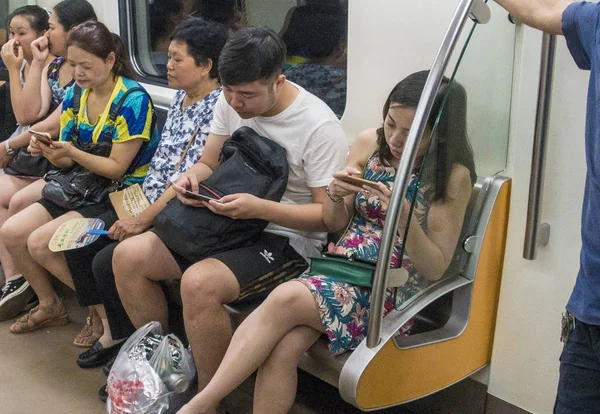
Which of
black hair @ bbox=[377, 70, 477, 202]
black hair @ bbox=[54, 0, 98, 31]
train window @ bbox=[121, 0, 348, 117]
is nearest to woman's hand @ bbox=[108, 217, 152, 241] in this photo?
train window @ bbox=[121, 0, 348, 117]

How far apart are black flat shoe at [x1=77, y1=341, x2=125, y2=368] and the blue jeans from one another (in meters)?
2.12

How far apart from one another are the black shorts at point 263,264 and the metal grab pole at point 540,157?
83 centimetres

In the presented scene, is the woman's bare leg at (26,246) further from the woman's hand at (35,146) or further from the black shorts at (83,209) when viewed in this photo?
the woman's hand at (35,146)

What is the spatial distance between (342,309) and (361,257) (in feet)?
0.64

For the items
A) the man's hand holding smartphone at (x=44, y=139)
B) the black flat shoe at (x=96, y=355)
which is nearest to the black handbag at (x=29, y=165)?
the man's hand holding smartphone at (x=44, y=139)

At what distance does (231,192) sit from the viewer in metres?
2.69

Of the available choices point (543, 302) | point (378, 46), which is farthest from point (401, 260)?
point (378, 46)

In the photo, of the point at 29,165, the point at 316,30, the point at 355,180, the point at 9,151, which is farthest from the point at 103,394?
the point at 316,30

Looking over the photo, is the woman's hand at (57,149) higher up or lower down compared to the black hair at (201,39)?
lower down

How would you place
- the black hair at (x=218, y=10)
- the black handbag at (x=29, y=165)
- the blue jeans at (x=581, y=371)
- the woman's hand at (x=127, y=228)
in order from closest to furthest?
the blue jeans at (x=581, y=371) < the woman's hand at (x=127, y=228) < the black handbag at (x=29, y=165) < the black hair at (x=218, y=10)

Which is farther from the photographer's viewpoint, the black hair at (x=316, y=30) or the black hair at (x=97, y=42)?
the black hair at (x=97, y=42)

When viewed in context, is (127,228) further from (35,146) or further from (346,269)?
(346,269)

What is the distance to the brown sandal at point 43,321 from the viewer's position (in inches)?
145

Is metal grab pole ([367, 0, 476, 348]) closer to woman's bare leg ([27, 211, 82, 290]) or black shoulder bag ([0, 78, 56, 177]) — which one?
woman's bare leg ([27, 211, 82, 290])
